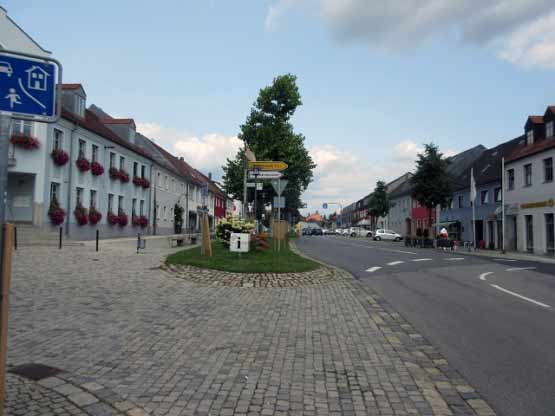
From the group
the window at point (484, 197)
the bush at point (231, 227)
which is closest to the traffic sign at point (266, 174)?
the bush at point (231, 227)

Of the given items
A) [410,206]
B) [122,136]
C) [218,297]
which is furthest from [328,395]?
[410,206]

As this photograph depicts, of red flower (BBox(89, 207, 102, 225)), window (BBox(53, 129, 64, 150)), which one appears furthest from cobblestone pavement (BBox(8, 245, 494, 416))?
red flower (BBox(89, 207, 102, 225))

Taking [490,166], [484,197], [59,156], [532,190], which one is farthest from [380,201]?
[59,156]

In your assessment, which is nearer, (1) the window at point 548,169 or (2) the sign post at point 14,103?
(2) the sign post at point 14,103

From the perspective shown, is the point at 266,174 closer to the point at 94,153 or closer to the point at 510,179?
the point at 94,153

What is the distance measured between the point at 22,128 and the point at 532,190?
30665 mm

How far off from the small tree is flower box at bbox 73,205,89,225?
50164 mm

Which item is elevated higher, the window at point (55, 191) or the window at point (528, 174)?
the window at point (528, 174)

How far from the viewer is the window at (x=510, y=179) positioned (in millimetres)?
35188

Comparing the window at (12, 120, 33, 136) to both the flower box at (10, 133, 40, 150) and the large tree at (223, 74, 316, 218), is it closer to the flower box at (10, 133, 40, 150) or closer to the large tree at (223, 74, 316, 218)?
the flower box at (10, 133, 40, 150)

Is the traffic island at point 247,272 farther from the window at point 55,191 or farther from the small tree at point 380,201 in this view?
the small tree at point 380,201

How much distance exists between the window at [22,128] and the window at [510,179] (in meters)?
31.5

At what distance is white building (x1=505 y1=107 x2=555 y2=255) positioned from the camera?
30.0m

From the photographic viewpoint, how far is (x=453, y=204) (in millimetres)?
47688
